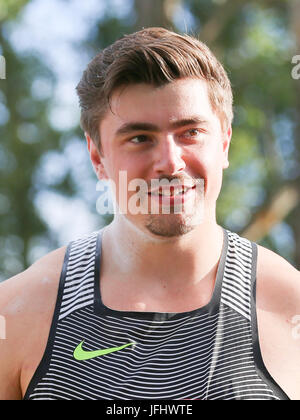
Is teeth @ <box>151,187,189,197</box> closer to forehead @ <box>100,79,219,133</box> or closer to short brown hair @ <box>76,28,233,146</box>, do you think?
forehead @ <box>100,79,219,133</box>

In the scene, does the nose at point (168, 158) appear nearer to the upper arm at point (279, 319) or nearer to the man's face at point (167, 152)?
the man's face at point (167, 152)

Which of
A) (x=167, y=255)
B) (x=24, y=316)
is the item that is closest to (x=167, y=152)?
(x=167, y=255)

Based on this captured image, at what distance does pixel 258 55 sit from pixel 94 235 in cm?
1250

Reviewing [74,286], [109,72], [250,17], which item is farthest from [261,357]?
A: [250,17]

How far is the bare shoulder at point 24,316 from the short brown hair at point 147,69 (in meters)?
0.64

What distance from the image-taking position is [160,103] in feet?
8.04

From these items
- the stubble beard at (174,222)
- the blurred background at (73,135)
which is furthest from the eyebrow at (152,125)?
the blurred background at (73,135)

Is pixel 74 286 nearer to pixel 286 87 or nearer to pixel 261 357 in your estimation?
pixel 261 357

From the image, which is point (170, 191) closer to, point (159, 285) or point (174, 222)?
point (174, 222)

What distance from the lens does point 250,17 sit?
16.2 m

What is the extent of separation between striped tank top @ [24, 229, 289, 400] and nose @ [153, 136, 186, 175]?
0.53m

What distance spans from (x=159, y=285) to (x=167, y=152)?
0.59 metres

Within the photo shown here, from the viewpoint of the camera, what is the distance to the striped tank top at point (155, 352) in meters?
2.29

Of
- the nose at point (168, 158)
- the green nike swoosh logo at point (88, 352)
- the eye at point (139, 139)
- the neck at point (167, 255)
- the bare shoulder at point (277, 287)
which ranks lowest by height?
the green nike swoosh logo at point (88, 352)
